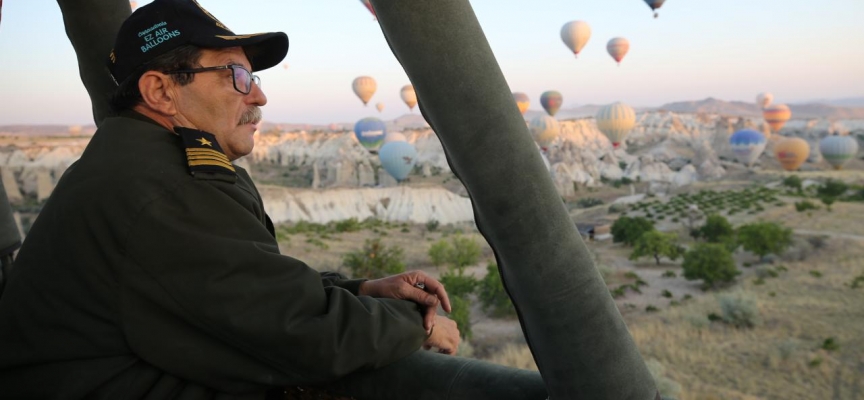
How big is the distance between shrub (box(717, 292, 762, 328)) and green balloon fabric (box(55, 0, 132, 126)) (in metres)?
16.1

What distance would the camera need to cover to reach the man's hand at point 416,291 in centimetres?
150

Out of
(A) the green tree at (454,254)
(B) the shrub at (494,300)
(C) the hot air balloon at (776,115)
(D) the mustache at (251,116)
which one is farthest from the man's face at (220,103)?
(C) the hot air balloon at (776,115)

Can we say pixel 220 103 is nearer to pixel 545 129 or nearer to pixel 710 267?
pixel 710 267

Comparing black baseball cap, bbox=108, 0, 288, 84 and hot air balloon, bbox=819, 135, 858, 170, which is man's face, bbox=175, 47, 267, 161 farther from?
hot air balloon, bbox=819, 135, 858, 170

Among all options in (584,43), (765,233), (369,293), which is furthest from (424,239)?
(369,293)

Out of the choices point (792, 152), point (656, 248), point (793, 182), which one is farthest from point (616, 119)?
point (656, 248)

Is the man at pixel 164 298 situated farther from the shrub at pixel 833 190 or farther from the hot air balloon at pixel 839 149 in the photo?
the hot air balloon at pixel 839 149

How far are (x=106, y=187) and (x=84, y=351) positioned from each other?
0.31 m

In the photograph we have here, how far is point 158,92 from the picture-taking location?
147 centimetres

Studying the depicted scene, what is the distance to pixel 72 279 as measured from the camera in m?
1.23

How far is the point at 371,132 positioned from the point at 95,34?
158 ft

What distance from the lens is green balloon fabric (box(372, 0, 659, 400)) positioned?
43.0 inches

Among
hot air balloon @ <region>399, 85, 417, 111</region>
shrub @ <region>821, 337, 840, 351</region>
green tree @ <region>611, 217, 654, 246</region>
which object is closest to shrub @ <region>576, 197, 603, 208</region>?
hot air balloon @ <region>399, 85, 417, 111</region>

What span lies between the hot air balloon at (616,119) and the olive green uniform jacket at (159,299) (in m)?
45.1
